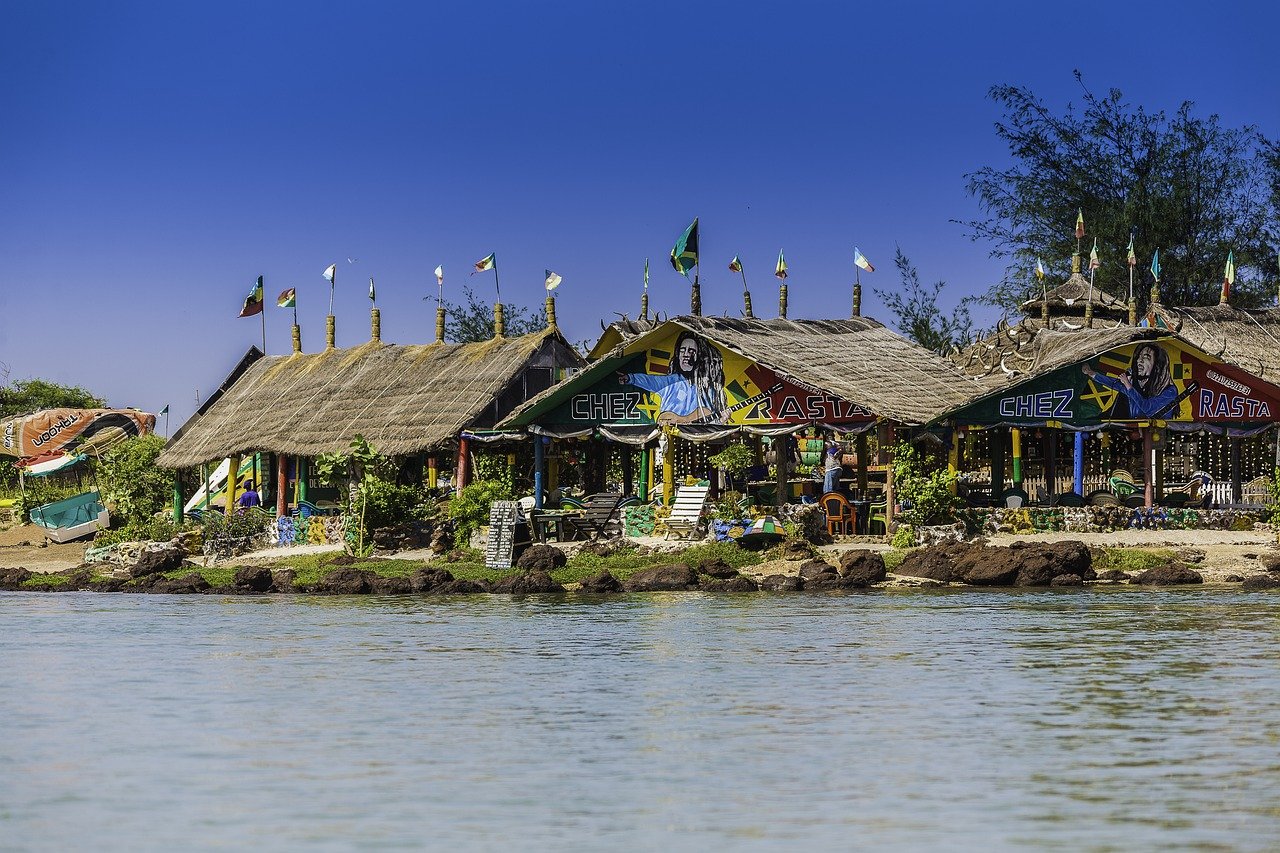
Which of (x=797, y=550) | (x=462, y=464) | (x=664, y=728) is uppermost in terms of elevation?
(x=462, y=464)

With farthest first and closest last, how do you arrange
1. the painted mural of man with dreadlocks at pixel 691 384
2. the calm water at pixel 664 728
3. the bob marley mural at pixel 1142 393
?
the painted mural of man with dreadlocks at pixel 691 384, the bob marley mural at pixel 1142 393, the calm water at pixel 664 728

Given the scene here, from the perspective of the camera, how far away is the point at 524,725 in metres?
16.0

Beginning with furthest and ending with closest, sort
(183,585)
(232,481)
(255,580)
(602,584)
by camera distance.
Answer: (232,481) < (183,585) < (255,580) < (602,584)

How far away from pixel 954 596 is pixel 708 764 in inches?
499

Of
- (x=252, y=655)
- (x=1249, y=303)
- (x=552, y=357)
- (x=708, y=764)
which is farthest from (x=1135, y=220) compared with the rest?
(x=708, y=764)

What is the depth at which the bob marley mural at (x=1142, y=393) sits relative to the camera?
32.6m

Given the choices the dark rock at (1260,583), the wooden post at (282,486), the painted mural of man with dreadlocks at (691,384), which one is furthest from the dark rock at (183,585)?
the dark rock at (1260,583)

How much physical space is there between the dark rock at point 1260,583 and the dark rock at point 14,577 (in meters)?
21.5

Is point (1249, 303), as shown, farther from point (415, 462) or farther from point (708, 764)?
point (708, 764)

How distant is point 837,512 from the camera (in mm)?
31328

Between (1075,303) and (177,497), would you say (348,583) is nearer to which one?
(177,497)

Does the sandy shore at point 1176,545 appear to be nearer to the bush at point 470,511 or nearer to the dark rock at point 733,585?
the bush at point 470,511

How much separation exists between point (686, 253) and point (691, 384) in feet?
8.37

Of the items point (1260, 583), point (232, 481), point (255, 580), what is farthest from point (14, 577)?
point (1260, 583)
